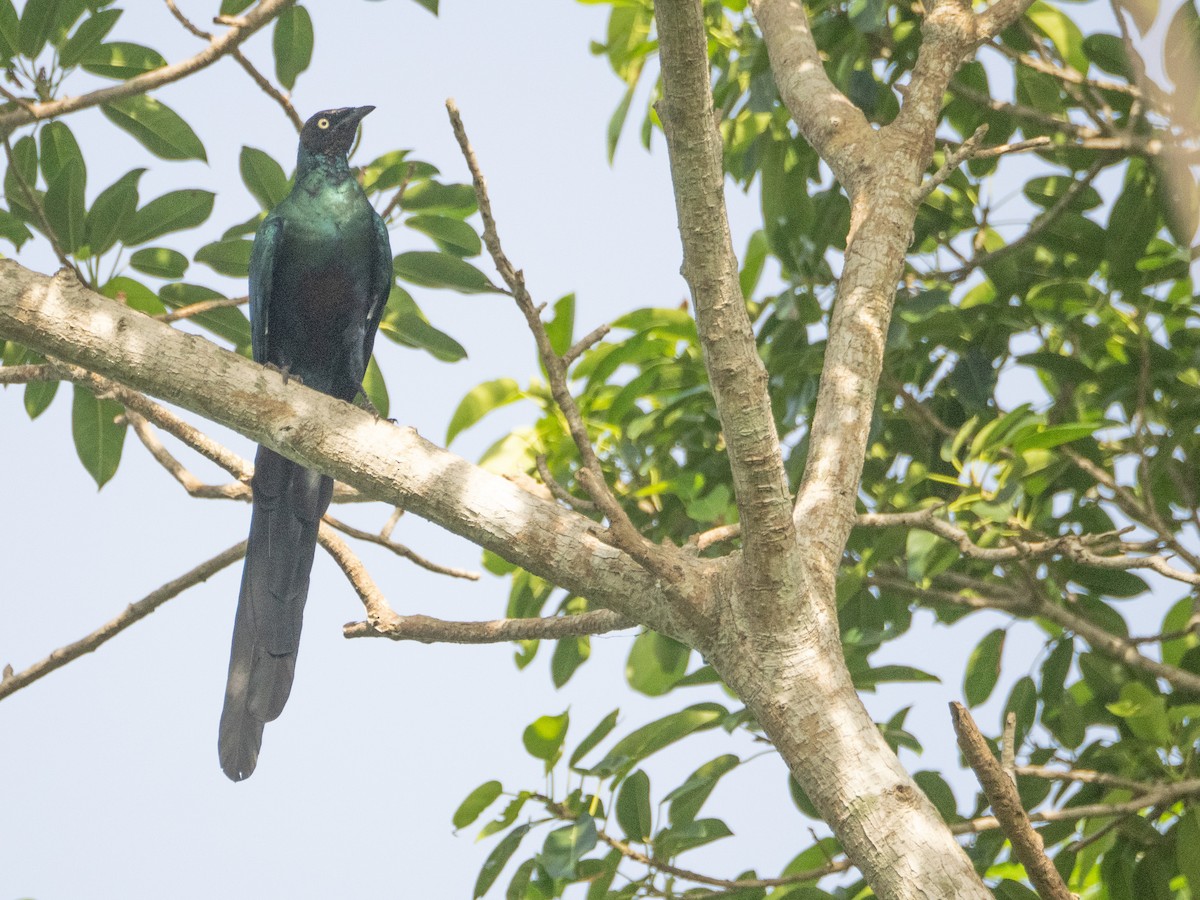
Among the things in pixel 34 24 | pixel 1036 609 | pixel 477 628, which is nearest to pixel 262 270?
pixel 34 24

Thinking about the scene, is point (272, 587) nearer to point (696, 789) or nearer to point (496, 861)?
point (496, 861)

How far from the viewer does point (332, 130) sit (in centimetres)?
388

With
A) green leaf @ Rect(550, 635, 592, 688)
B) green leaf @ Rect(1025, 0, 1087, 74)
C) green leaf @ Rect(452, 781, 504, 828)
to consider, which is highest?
green leaf @ Rect(1025, 0, 1087, 74)

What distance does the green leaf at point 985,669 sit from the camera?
10.8 feet

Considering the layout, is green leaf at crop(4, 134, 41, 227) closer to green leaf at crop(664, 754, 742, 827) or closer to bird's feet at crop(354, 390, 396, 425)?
bird's feet at crop(354, 390, 396, 425)

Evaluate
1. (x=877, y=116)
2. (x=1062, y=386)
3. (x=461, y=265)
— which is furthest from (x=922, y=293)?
(x=461, y=265)

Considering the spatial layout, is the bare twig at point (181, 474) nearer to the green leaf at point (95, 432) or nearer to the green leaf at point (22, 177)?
the green leaf at point (95, 432)

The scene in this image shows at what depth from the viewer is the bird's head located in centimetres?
383

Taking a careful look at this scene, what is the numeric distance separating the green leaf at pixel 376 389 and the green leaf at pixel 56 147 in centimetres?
99

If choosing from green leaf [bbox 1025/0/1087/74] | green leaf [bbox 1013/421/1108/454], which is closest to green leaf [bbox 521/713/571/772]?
green leaf [bbox 1013/421/1108/454]

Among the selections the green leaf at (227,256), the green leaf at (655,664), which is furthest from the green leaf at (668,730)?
the green leaf at (227,256)

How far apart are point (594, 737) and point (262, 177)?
1894 millimetres

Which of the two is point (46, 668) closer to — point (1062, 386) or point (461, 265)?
point (461, 265)

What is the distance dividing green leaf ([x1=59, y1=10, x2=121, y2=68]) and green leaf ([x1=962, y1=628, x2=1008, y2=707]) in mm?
3000
